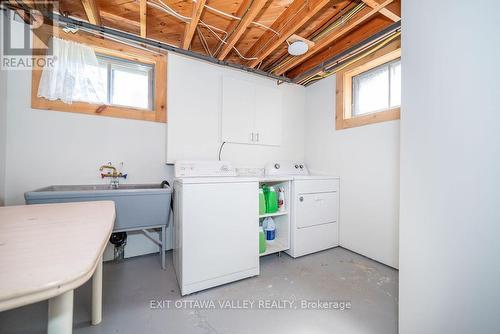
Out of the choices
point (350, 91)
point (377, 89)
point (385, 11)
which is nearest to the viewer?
point (385, 11)

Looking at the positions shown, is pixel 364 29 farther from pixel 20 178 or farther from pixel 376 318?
pixel 20 178

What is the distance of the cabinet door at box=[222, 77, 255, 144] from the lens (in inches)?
91.6

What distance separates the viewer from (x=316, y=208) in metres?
2.22

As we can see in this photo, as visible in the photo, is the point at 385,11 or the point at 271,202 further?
the point at 271,202

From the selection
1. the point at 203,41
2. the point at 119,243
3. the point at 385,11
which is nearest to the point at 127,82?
the point at 203,41

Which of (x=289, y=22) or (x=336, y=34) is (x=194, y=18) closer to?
(x=289, y=22)

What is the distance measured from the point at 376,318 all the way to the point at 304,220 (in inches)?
38.4

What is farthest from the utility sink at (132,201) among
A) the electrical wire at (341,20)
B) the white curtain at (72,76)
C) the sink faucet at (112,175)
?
the electrical wire at (341,20)

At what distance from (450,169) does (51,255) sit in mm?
1310

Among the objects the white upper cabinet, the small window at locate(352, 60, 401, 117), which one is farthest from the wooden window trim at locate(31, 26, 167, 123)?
the small window at locate(352, 60, 401, 117)

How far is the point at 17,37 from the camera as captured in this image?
1581 mm

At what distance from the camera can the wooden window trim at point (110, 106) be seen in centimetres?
169

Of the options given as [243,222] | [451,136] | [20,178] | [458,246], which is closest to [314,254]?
[243,222]

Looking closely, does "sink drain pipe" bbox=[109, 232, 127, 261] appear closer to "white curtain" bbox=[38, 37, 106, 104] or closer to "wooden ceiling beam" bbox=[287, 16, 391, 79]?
"white curtain" bbox=[38, 37, 106, 104]
